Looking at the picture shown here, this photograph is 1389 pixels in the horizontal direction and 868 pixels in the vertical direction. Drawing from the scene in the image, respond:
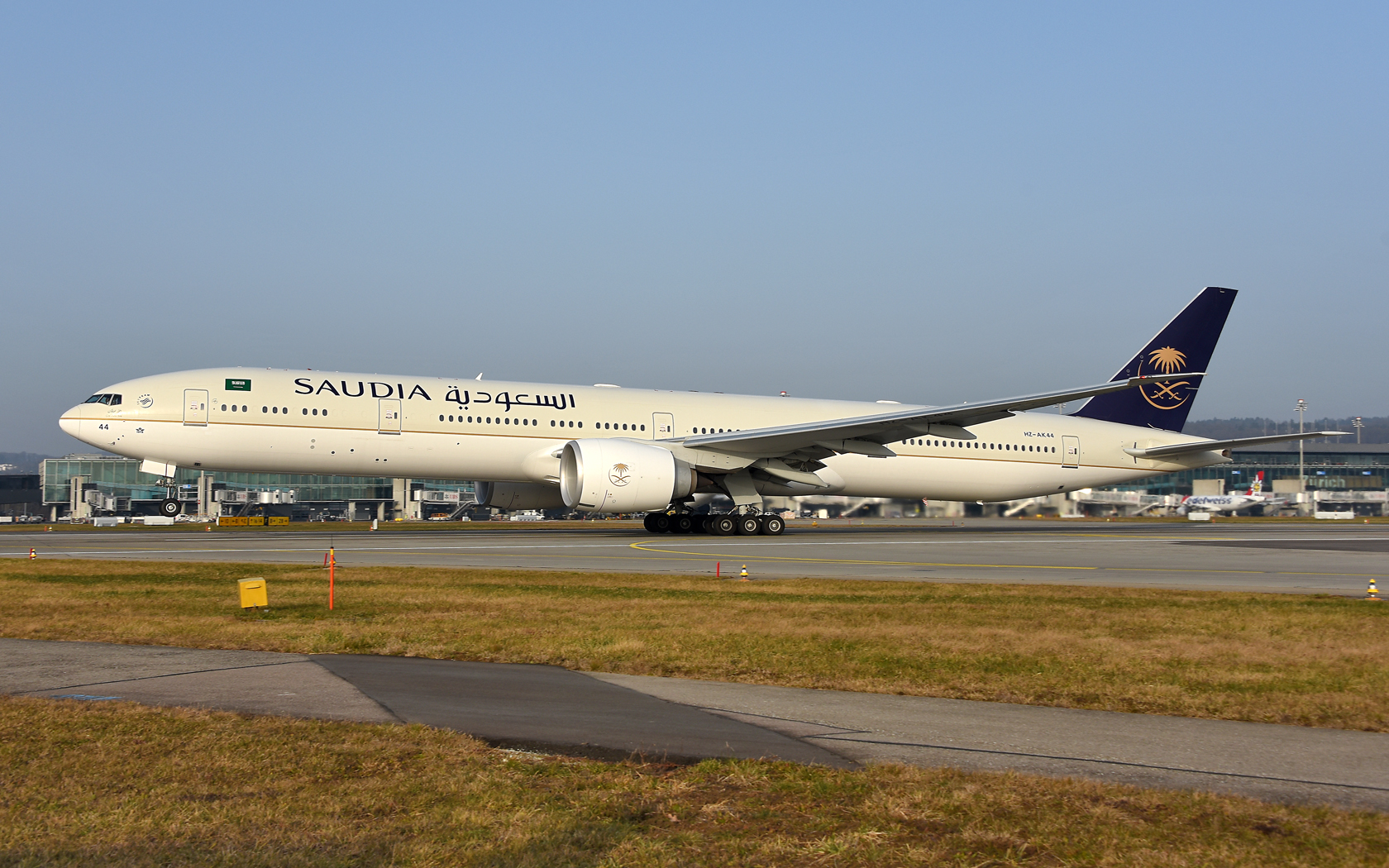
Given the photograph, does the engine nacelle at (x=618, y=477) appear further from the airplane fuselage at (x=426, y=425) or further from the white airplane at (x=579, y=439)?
the airplane fuselage at (x=426, y=425)

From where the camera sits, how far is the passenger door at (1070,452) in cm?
3688

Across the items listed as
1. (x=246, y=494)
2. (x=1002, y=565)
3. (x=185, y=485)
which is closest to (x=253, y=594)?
(x=1002, y=565)

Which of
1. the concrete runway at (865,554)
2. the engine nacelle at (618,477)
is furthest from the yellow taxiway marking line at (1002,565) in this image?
the engine nacelle at (618,477)

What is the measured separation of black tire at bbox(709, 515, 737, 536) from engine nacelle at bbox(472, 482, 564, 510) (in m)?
4.66

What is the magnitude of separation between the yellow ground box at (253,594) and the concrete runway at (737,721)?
10.4 feet

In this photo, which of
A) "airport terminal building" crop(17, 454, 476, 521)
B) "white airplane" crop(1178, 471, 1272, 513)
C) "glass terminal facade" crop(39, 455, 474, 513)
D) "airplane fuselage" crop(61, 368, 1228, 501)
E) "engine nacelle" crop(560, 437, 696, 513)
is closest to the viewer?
"engine nacelle" crop(560, 437, 696, 513)

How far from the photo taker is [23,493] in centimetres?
8638

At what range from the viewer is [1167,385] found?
1542 inches

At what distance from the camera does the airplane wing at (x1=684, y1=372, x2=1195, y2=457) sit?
93.3 feet

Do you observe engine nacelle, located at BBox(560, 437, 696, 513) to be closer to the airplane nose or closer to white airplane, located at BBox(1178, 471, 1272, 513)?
the airplane nose

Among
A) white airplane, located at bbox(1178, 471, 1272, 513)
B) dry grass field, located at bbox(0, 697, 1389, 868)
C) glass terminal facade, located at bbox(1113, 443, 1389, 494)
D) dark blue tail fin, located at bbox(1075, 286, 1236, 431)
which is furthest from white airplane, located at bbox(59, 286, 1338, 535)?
glass terminal facade, located at bbox(1113, 443, 1389, 494)

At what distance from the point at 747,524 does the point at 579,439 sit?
566 cm

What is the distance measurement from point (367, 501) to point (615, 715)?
7666 centimetres

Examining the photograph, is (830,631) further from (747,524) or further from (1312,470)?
(1312,470)
